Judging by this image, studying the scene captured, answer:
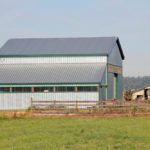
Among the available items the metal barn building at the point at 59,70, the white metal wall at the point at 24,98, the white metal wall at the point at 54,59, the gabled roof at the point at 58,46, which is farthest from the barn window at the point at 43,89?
the gabled roof at the point at 58,46

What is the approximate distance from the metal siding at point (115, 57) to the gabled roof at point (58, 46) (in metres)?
0.98

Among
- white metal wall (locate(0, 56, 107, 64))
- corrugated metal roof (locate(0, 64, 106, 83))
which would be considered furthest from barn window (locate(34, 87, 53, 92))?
white metal wall (locate(0, 56, 107, 64))

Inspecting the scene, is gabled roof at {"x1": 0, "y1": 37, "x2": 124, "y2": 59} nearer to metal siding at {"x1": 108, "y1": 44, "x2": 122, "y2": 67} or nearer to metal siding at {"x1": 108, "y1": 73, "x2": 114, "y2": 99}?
metal siding at {"x1": 108, "y1": 44, "x2": 122, "y2": 67}

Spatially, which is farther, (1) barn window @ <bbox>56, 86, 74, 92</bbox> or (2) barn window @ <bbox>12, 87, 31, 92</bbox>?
(2) barn window @ <bbox>12, 87, 31, 92</bbox>

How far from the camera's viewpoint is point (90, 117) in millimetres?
35250

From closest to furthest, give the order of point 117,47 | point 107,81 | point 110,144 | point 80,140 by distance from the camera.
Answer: point 110,144 < point 80,140 < point 107,81 < point 117,47

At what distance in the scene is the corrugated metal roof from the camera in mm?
50344

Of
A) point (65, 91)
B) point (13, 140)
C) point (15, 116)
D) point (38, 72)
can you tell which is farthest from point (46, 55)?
point (13, 140)

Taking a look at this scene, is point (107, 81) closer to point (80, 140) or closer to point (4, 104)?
point (4, 104)

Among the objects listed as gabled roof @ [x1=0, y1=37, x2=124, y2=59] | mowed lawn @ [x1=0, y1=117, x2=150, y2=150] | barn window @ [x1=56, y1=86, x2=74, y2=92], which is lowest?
mowed lawn @ [x1=0, y1=117, x2=150, y2=150]

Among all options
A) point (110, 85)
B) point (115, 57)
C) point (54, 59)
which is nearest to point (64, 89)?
point (54, 59)

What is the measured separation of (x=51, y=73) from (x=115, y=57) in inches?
443

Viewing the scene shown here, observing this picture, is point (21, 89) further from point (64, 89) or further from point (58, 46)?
point (58, 46)

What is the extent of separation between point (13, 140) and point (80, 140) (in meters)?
3.02
